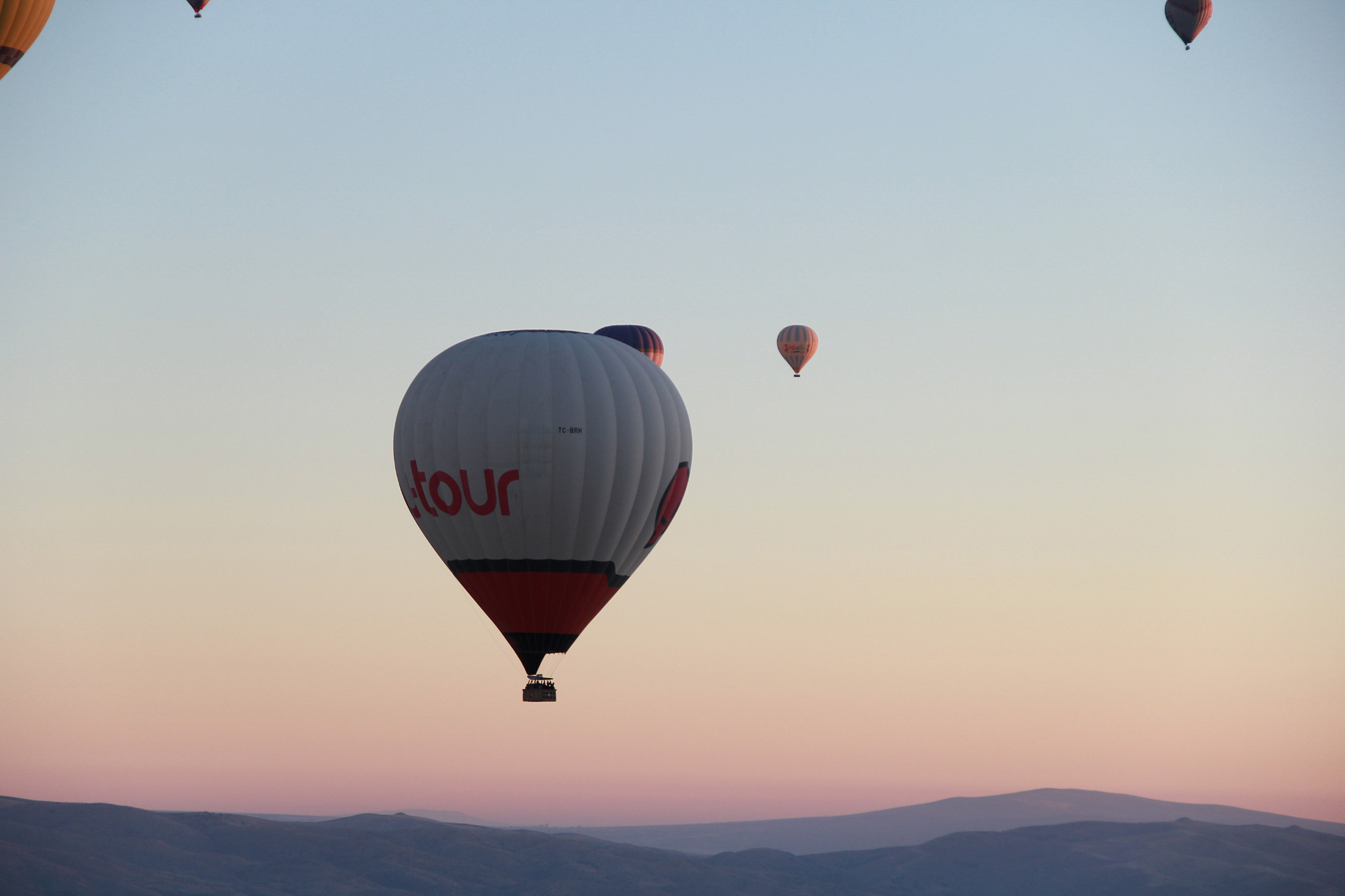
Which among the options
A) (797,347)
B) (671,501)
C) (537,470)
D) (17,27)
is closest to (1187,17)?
(797,347)

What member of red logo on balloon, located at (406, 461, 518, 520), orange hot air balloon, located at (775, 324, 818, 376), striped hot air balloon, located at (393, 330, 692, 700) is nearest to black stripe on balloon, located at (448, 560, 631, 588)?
striped hot air balloon, located at (393, 330, 692, 700)

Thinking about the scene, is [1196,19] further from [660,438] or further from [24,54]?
[24,54]

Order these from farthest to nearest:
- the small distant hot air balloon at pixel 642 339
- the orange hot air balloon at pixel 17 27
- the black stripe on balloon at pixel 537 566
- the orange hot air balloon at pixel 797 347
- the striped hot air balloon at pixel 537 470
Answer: the orange hot air balloon at pixel 797 347, the small distant hot air balloon at pixel 642 339, the orange hot air balloon at pixel 17 27, the black stripe on balloon at pixel 537 566, the striped hot air balloon at pixel 537 470

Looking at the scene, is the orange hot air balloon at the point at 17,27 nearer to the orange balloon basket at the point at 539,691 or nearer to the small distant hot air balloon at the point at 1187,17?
the orange balloon basket at the point at 539,691

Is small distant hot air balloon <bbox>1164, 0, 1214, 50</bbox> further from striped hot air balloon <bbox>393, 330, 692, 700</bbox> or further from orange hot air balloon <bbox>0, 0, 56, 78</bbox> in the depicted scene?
orange hot air balloon <bbox>0, 0, 56, 78</bbox>

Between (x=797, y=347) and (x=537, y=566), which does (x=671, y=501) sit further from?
(x=797, y=347)

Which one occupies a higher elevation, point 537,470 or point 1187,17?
point 1187,17

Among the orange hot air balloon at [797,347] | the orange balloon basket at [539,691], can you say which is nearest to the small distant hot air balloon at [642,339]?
the orange hot air balloon at [797,347]
